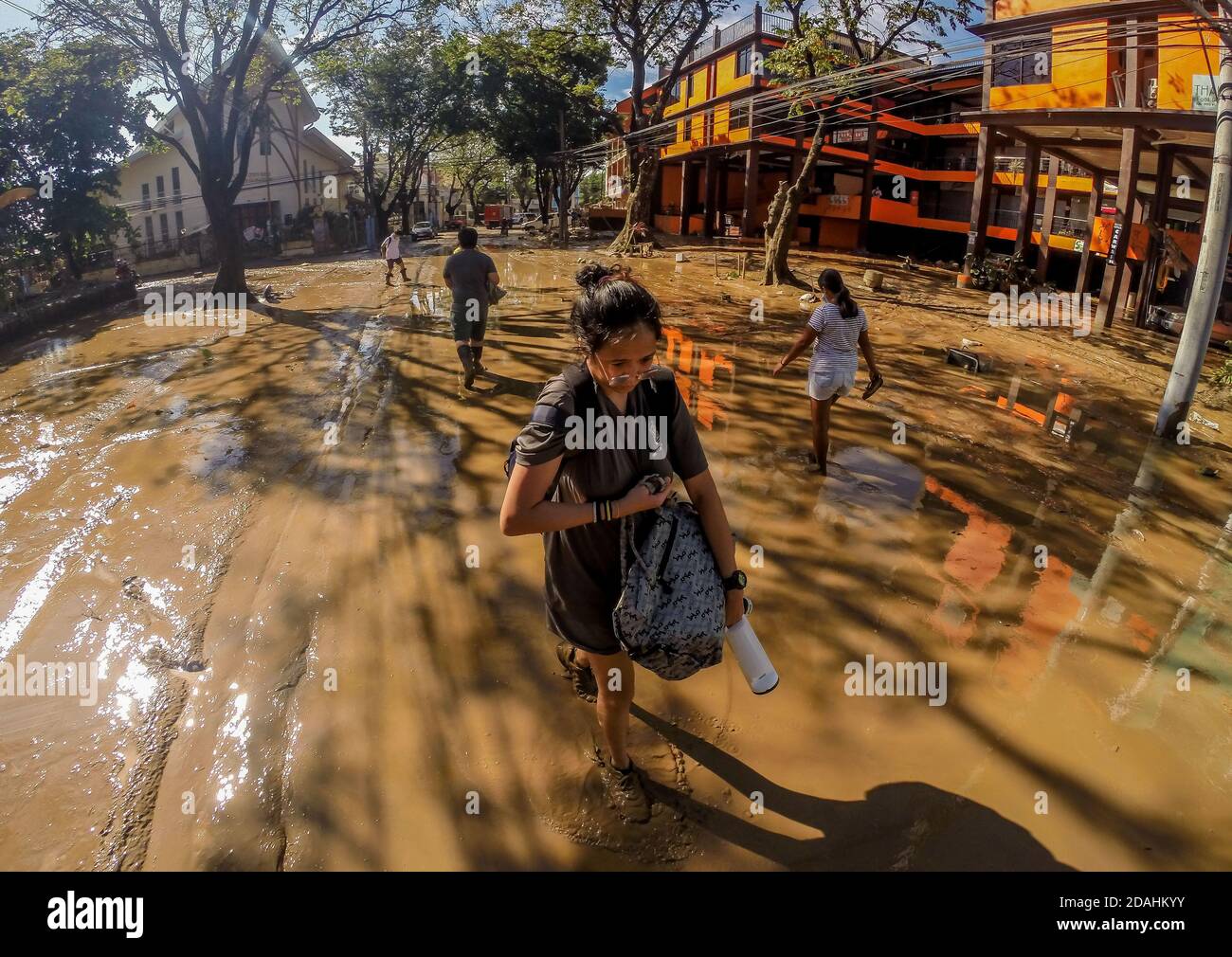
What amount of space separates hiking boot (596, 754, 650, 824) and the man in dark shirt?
18.3ft

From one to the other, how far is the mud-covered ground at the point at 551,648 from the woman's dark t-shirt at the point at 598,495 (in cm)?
91

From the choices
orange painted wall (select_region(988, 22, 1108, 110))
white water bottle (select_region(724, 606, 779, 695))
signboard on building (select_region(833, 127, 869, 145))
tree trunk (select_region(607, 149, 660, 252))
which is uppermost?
signboard on building (select_region(833, 127, 869, 145))

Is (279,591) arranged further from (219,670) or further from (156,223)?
(156,223)

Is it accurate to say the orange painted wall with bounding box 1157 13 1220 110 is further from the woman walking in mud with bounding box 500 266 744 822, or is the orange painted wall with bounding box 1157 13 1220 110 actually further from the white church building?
the white church building

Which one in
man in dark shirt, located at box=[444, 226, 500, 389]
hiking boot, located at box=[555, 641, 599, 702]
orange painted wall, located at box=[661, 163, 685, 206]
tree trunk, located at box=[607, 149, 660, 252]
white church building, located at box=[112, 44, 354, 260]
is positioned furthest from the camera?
white church building, located at box=[112, 44, 354, 260]

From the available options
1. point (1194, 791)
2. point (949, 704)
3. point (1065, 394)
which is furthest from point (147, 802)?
point (1065, 394)

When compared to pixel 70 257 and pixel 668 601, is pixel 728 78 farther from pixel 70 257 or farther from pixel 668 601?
pixel 668 601

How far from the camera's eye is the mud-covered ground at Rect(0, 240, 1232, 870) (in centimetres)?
273

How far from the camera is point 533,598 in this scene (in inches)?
164

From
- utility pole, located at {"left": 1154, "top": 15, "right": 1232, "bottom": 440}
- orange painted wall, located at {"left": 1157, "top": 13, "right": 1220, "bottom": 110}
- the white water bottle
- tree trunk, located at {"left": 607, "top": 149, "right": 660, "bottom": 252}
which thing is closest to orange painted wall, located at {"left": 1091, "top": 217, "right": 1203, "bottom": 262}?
orange painted wall, located at {"left": 1157, "top": 13, "right": 1220, "bottom": 110}

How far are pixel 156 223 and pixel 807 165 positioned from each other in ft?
126

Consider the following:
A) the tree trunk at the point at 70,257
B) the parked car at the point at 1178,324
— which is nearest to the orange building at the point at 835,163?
the parked car at the point at 1178,324
